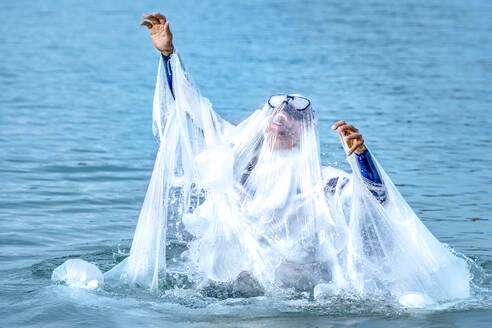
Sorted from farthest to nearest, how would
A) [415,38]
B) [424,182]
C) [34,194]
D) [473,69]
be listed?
[415,38] → [473,69] → [424,182] → [34,194]

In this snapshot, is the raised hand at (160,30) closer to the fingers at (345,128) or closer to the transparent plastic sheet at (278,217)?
the transparent plastic sheet at (278,217)

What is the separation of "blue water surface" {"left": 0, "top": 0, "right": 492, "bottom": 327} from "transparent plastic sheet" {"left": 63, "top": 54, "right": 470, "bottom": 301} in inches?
9.1

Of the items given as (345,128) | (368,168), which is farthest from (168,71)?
(368,168)

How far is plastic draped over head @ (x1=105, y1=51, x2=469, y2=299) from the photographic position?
7219 millimetres

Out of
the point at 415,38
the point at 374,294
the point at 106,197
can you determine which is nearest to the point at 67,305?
the point at 374,294

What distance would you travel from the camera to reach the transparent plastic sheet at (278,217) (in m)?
7.21

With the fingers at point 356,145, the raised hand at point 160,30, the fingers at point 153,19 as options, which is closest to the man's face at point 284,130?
the fingers at point 356,145

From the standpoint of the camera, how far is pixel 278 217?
7336mm

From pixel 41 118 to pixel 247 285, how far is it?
32.1 ft

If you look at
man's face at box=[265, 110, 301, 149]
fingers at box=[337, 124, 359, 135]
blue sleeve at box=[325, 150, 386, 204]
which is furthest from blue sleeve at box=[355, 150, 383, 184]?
man's face at box=[265, 110, 301, 149]

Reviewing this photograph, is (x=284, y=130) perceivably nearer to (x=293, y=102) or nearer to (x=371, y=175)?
(x=293, y=102)

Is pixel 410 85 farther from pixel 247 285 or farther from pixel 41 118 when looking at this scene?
pixel 247 285

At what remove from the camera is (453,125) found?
54.1 ft

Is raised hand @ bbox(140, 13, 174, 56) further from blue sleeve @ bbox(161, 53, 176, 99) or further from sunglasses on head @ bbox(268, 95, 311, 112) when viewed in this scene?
sunglasses on head @ bbox(268, 95, 311, 112)
